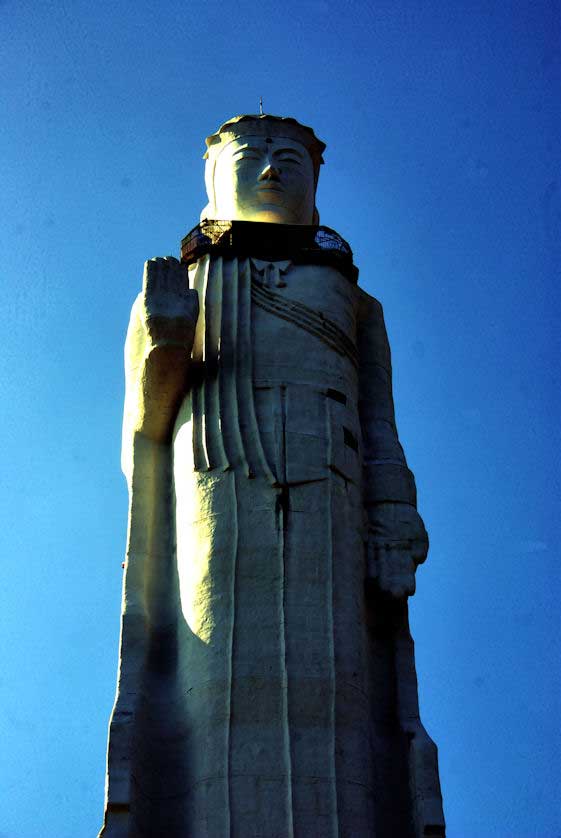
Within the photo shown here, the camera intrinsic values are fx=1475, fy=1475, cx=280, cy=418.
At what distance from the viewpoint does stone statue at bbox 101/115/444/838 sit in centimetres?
1005

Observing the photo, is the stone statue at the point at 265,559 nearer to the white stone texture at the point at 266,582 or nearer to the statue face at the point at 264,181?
the white stone texture at the point at 266,582

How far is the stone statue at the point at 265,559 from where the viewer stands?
10047 millimetres

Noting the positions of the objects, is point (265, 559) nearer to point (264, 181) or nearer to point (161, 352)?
point (161, 352)

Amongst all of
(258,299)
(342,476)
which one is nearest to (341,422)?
(342,476)

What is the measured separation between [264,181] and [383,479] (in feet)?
9.99

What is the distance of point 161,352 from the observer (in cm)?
1136

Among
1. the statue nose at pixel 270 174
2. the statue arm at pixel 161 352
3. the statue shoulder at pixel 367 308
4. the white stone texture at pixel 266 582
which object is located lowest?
the white stone texture at pixel 266 582

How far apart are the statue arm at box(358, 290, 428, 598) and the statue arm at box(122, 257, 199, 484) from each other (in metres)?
1.69

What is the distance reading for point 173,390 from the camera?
456 inches

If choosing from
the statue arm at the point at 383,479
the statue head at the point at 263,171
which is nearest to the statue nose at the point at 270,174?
the statue head at the point at 263,171

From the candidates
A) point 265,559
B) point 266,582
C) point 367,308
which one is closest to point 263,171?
point 367,308

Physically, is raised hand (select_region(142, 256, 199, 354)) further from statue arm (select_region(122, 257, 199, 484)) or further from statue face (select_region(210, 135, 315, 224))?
statue face (select_region(210, 135, 315, 224))

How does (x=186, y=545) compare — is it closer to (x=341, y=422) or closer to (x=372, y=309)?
(x=341, y=422)

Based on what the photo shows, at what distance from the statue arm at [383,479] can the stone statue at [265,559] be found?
0.06ft
